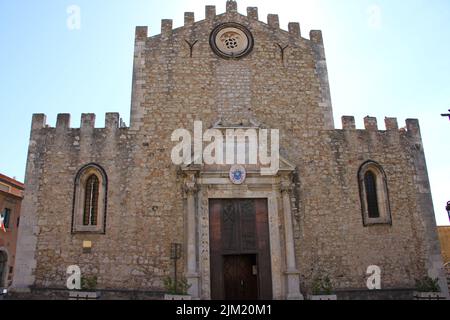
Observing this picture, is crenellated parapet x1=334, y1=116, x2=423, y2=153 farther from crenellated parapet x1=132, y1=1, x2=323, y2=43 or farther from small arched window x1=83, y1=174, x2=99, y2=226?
small arched window x1=83, y1=174, x2=99, y2=226

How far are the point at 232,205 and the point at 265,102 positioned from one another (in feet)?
14.3

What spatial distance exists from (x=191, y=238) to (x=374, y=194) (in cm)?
710

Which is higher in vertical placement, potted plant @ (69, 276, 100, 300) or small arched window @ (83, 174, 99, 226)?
small arched window @ (83, 174, 99, 226)

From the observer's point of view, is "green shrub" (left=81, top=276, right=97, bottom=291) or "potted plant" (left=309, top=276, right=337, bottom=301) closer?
"potted plant" (left=309, top=276, right=337, bottom=301)

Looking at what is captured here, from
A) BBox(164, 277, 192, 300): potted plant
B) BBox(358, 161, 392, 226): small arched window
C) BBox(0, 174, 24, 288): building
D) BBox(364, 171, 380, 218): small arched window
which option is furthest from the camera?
BBox(0, 174, 24, 288): building

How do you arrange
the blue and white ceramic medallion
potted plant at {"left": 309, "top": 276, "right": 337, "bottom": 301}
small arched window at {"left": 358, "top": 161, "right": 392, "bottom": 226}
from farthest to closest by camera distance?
small arched window at {"left": 358, "top": 161, "right": 392, "bottom": 226}
the blue and white ceramic medallion
potted plant at {"left": 309, "top": 276, "right": 337, "bottom": 301}

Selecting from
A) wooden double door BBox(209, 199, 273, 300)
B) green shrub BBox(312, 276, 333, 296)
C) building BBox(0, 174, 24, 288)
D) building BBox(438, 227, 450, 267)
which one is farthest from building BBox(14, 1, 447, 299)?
building BBox(0, 174, 24, 288)

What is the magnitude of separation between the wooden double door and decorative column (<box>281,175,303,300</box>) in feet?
2.12

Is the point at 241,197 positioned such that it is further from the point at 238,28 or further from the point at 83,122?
the point at 238,28

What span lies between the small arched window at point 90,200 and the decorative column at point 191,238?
9.63ft

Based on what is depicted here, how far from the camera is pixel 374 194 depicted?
1512cm

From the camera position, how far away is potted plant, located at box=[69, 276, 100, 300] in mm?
12602

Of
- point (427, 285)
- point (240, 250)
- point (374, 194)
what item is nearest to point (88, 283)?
point (240, 250)
